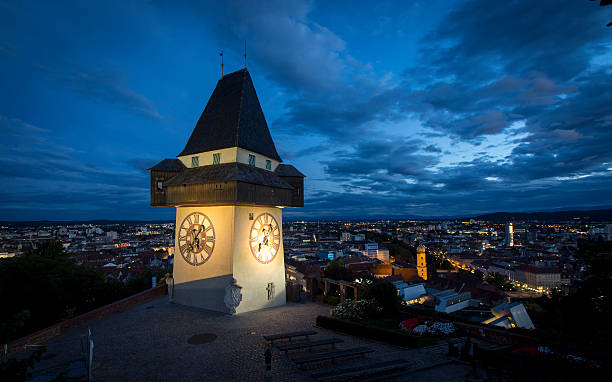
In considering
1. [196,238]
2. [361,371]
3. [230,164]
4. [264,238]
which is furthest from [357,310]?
[230,164]

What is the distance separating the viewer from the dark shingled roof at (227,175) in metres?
15.7

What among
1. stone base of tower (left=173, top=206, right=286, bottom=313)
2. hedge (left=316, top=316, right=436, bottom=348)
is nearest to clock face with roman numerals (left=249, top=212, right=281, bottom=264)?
stone base of tower (left=173, top=206, right=286, bottom=313)

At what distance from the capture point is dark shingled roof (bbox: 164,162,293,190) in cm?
1569

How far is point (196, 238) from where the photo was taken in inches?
679

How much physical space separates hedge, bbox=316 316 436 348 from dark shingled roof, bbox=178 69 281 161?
10.1 meters

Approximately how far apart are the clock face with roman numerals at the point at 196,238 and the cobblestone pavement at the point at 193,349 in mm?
2901

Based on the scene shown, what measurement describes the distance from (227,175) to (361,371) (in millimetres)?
10675

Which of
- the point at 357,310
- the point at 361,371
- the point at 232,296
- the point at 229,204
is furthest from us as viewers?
the point at 229,204

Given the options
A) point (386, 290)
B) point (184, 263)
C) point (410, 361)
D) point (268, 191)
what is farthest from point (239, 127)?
point (410, 361)

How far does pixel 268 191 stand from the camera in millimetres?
17359

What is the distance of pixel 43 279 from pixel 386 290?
54.1 ft

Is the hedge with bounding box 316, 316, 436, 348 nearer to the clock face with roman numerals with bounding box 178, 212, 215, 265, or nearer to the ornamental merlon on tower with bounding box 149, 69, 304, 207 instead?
the ornamental merlon on tower with bounding box 149, 69, 304, 207

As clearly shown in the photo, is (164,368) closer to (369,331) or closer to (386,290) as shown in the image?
(369,331)

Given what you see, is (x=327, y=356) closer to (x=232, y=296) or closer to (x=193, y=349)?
(x=193, y=349)
